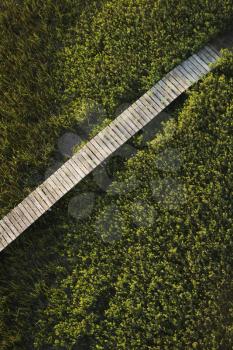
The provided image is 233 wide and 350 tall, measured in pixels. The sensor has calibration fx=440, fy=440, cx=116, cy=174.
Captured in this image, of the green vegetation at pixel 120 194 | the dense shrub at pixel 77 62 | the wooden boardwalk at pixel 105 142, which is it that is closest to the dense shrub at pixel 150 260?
the green vegetation at pixel 120 194

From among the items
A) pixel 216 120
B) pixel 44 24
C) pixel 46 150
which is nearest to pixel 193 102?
pixel 216 120

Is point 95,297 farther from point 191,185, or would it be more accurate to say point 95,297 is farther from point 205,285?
point 191,185

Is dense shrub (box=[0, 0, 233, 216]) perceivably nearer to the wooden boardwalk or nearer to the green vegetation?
the green vegetation

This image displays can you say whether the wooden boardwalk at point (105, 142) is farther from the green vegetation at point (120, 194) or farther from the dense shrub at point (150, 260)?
the dense shrub at point (150, 260)

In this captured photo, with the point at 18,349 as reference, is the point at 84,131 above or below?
above

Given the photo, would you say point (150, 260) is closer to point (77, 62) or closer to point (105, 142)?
point (105, 142)

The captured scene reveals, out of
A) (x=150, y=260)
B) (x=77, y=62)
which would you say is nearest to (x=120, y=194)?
(x=150, y=260)
